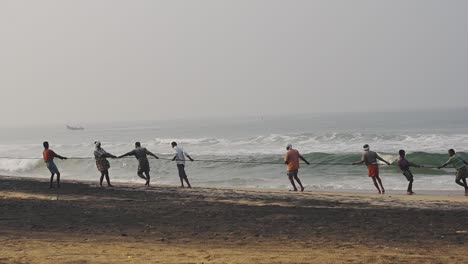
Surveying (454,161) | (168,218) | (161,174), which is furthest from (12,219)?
(161,174)

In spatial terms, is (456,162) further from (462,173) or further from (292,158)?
(292,158)

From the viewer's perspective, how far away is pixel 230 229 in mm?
9000

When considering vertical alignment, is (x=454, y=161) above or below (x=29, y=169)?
above

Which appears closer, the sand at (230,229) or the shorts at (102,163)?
the sand at (230,229)

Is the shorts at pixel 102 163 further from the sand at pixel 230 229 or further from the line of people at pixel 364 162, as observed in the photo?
the sand at pixel 230 229

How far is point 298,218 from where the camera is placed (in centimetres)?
1009

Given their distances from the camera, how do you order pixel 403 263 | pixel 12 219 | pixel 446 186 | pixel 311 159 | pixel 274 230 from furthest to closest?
pixel 311 159
pixel 446 186
pixel 12 219
pixel 274 230
pixel 403 263

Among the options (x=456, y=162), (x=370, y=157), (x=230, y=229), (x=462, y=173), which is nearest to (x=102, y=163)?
(x=370, y=157)

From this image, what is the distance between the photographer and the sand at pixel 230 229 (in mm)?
6883

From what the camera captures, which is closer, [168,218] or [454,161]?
[168,218]

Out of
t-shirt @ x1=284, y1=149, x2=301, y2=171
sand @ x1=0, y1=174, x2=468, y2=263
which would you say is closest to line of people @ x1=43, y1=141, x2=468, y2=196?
t-shirt @ x1=284, y1=149, x2=301, y2=171

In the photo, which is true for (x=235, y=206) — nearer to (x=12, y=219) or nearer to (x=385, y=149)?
(x=12, y=219)

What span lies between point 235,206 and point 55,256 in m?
5.76

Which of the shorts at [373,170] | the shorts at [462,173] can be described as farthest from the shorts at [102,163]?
the shorts at [462,173]
